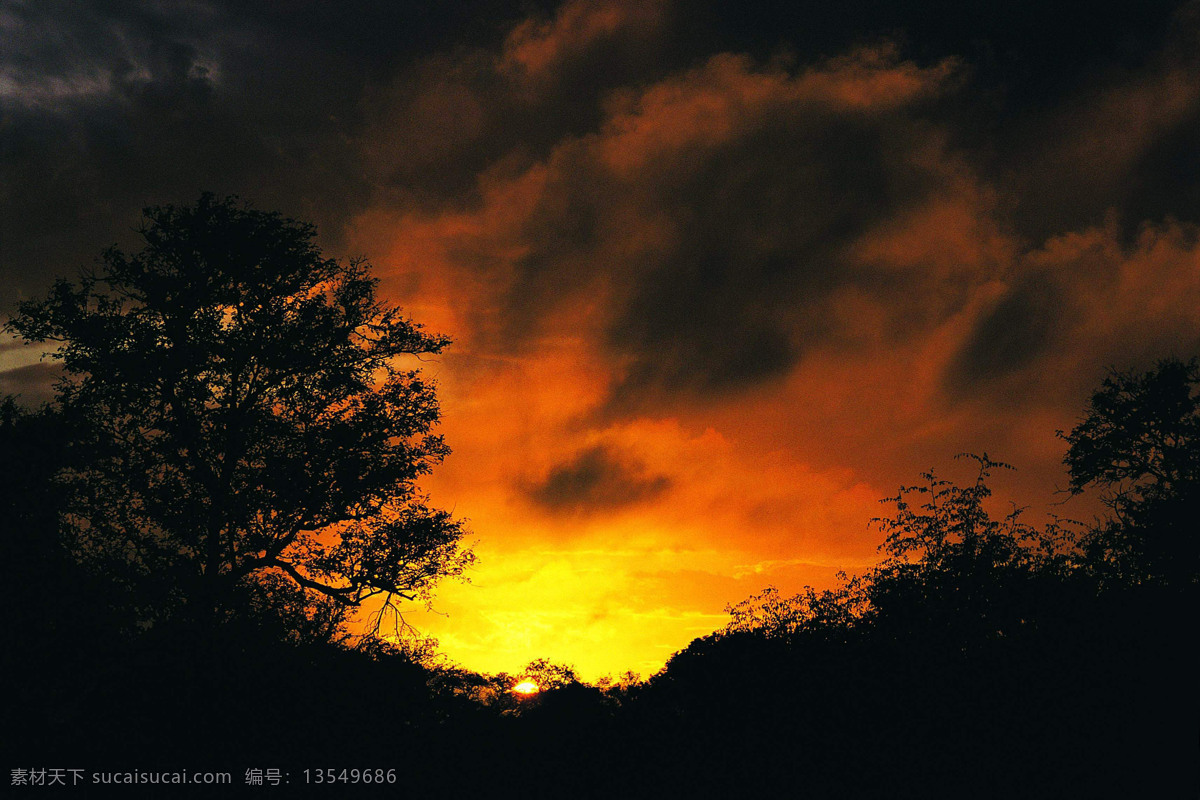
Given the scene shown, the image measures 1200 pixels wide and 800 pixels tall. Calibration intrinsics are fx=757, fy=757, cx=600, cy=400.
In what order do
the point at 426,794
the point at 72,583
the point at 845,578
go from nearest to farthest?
the point at 72,583 < the point at 426,794 < the point at 845,578

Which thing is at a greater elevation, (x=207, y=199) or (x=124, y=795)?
(x=207, y=199)

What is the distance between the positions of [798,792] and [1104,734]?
7.70m

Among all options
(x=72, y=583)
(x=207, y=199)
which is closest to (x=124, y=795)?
(x=72, y=583)

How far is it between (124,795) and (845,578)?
23558mm

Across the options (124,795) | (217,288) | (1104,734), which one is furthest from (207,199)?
(1104,734)

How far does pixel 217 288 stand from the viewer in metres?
21.5

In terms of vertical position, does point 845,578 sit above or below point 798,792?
above

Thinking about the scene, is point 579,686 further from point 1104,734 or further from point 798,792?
point 1104,734

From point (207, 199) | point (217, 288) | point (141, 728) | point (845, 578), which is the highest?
point (207, 199)

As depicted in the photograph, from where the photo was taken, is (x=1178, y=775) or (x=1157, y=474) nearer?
(x=1178, y=775)

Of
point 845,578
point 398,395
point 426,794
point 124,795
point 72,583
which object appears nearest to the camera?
point 124,795

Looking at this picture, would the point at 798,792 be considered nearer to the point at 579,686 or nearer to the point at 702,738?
the point at 702,738

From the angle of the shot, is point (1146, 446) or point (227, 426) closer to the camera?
point (227, 426)

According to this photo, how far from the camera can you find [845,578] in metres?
29.1
